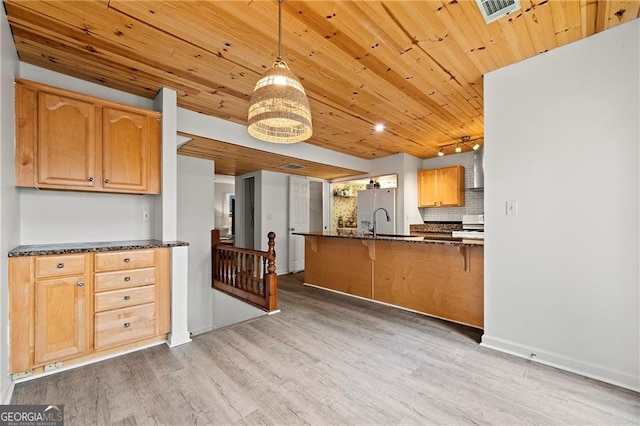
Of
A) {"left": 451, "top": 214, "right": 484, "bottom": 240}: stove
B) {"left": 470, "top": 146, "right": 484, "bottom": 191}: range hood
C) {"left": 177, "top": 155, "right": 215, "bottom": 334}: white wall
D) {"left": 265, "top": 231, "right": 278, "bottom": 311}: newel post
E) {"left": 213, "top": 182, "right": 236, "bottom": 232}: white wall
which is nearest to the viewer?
{"left": 265, "top": 231, "right": 278, "bottom": 311}: newel post

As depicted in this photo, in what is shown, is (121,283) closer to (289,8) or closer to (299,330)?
(299,330)

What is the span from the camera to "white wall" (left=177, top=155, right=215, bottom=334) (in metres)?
4.33

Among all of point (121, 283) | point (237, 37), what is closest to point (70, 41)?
point (237, 37)

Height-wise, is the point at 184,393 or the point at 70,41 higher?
the point at 70,41

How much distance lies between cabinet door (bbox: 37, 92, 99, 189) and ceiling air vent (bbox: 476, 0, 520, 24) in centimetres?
314

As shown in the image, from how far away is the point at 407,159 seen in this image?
549 cm

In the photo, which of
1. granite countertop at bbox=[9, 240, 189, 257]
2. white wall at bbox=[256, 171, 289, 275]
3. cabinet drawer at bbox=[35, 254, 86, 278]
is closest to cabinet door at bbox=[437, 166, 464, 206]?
white wall at bbox=[256, 171, 289, 275]

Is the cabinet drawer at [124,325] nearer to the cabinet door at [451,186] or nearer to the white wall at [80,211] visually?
the white wall at [80,211]

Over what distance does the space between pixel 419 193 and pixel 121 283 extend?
5268 mm

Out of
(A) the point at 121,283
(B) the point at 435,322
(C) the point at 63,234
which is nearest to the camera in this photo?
(A) the point at 121,283

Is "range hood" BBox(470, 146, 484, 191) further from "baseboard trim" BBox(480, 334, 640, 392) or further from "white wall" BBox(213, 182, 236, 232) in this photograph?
"white wall" BBox(213, 182, 236, 232)

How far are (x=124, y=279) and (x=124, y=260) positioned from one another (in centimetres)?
17

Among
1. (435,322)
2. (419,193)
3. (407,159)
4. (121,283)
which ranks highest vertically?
(407,159)

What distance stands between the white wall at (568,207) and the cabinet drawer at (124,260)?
316 centimetres
